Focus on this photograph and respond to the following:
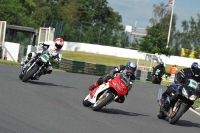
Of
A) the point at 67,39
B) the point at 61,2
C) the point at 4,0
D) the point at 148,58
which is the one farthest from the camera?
the point at 61,2

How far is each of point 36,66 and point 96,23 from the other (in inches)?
4310

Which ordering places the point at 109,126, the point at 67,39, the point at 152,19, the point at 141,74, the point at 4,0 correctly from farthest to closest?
the point at 152,19 → the point at 4,0 → the point at 67,39 → the point at 141,74 → the point at 109,126

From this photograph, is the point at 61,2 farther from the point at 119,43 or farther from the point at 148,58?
the point at 148,58

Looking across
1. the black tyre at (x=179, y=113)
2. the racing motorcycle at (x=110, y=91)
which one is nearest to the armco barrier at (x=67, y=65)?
the racing motorcycle at (x=110, y=91)

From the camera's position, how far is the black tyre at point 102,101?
12.8m

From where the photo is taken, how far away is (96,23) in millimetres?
126938

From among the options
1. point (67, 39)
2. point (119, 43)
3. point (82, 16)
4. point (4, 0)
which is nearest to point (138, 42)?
point (119, 43)

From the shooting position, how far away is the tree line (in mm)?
70500

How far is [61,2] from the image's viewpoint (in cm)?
13112

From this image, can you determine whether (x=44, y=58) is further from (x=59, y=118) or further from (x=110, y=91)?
(x=59, y=118)

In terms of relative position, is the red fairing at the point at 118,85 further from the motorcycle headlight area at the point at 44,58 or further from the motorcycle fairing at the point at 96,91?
the motorcycle headlight area at the point at 44,58

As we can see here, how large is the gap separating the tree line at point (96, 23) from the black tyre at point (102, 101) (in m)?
49.1

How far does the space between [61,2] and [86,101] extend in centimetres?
11860

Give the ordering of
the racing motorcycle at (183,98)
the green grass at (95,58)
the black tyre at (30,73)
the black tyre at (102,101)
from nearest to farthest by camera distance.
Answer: the racing motorcycle at (183,98) → the black tyre at (102,101) → the black tyre at (30,73) → the green grass at (95,58)
